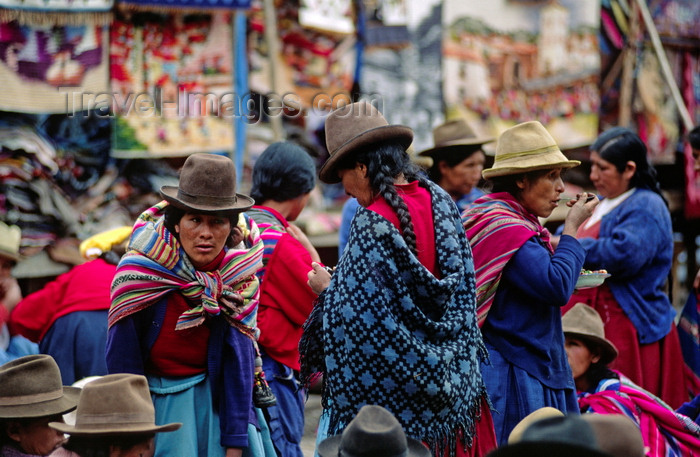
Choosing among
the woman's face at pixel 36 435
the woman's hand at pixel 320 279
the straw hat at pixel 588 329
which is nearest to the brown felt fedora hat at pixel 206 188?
the woman's hand at pixel 320 279

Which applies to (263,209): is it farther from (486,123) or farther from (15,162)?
(486,123)

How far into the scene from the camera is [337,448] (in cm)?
298

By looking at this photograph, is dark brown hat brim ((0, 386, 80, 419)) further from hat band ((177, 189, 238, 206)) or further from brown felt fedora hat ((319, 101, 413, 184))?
brown felt fedora hat ((319, 101, 413, 184))

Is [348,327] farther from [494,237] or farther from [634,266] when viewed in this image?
[634,266]

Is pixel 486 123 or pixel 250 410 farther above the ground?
pixel 486 123

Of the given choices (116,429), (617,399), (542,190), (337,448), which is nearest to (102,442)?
(116,429)

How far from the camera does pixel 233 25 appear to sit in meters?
7.17

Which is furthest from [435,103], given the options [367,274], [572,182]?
[367,274]

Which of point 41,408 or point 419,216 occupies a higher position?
point 419,216

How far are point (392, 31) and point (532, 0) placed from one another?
6.28 feet

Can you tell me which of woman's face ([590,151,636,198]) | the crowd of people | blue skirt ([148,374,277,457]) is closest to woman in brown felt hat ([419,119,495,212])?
woman's face ([590,151,636,198])

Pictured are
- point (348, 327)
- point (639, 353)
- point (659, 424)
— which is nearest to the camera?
point (348, 327)

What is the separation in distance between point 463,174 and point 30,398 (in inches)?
123

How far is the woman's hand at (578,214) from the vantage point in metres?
3.88
